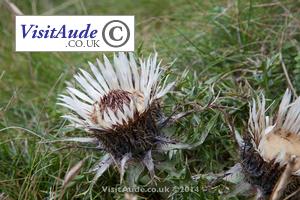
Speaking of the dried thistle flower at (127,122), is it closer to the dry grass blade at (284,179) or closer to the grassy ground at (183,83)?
the grassy ground at (183,83)

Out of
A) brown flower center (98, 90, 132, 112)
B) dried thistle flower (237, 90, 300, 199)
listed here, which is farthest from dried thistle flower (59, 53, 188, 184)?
dried thistle flower (237, 90, 300, 199)

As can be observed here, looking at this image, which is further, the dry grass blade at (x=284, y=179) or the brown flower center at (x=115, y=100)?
the brown flower center at (x=115, y=100)

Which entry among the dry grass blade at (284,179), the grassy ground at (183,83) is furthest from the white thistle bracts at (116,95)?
the dry grass blade at (284,179)

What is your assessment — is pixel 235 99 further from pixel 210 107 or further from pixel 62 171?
pixel 62 171

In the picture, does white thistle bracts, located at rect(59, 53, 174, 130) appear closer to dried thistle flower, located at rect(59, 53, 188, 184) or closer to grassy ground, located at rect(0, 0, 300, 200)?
dried thistle flower, located at rect(59, 53, 188, 184)

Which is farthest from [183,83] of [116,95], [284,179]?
[284,179]

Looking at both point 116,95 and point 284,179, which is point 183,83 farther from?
point 284,179
